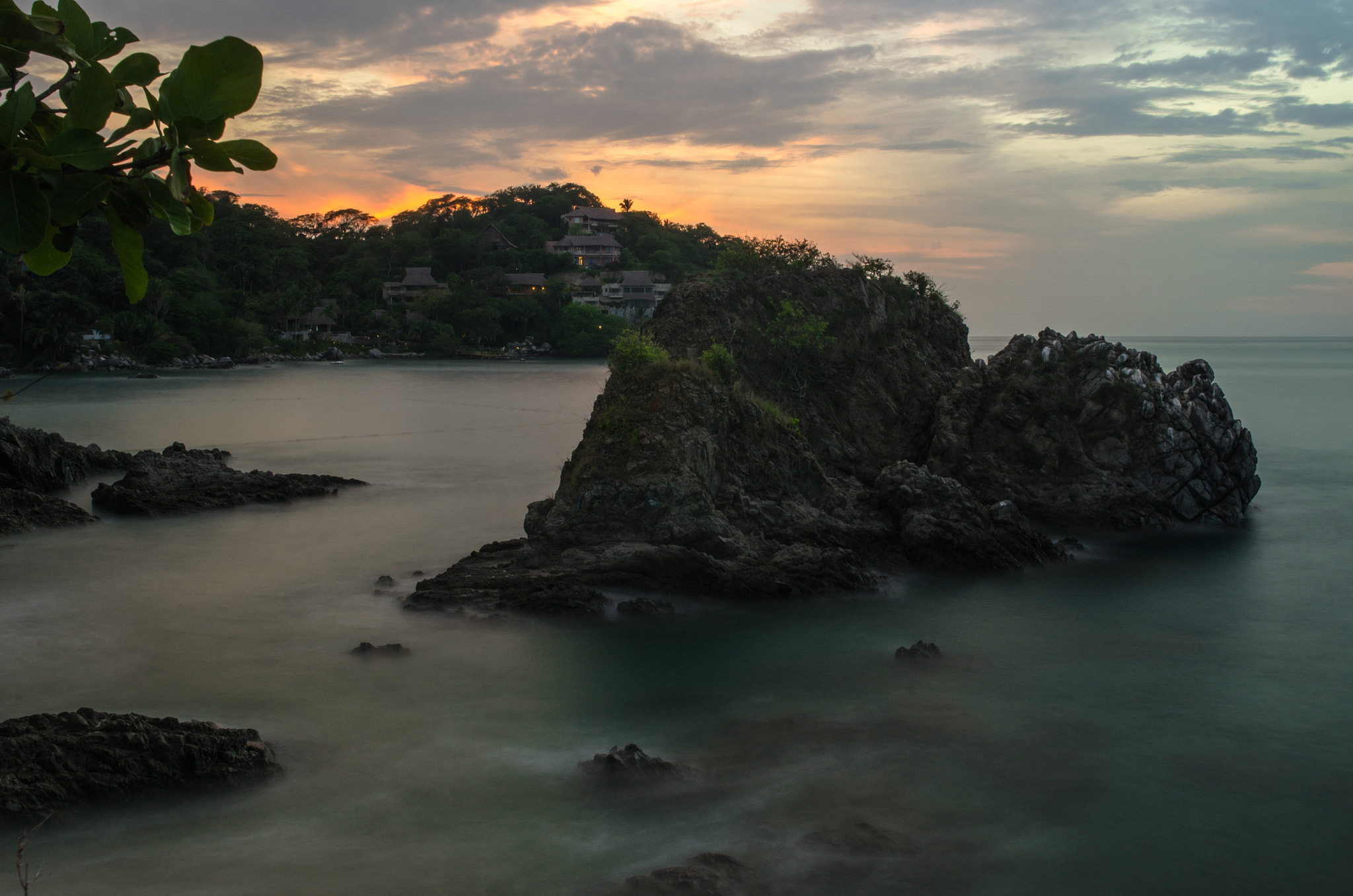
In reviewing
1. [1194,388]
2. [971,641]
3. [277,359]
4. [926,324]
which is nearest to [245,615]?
[971,641]

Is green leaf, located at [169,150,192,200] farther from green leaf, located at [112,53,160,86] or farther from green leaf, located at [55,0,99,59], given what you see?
green leaf, located at [55,0,99,59]

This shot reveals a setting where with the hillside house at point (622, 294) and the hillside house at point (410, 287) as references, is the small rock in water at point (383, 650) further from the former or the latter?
the hillside house at point (410, 287)

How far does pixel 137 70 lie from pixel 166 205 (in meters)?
0.28

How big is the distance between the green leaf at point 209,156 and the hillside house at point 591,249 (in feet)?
355

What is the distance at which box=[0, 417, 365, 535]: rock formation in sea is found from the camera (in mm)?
19688

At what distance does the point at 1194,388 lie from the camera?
2164 cm

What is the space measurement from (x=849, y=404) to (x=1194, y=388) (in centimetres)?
788

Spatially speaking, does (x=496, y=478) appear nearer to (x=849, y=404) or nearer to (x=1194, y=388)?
(x=849, y=404)

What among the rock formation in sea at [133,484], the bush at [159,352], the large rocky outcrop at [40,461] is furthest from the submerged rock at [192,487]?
the bush at [159,352]

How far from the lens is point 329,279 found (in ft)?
331

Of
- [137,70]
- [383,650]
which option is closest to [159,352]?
[383,650]

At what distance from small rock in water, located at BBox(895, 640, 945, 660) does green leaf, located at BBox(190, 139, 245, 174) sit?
465 inches

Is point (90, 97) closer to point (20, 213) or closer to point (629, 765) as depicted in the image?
point (20, 213)

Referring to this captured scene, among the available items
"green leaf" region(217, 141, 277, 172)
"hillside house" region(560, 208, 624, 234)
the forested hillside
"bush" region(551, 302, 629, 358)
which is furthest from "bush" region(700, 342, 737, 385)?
"hillside house" region(560, 208, 624, 234)
